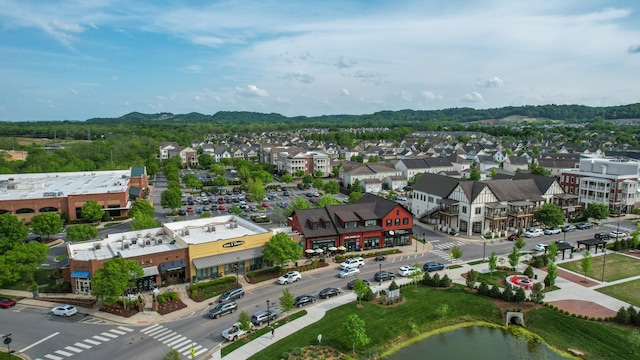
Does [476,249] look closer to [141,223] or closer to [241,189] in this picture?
[141,223]

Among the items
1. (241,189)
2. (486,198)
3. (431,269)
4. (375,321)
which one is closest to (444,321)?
(375,321)

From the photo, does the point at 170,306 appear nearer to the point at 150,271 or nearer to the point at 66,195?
the point at 150,271

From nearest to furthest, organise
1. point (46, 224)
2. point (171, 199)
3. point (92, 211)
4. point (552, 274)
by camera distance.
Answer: point (552, 274), point (46, 224), point (92, 211), point (171, 199)

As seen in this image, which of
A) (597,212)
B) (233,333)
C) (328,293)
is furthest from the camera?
(597,212)

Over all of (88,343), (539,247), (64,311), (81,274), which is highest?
(81,274)

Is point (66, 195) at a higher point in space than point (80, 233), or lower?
higher

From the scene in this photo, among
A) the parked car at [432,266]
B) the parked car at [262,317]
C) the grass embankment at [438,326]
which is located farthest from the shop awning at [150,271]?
the parked car at [432,266]

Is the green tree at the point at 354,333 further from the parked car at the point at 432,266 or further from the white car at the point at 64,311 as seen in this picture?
the white car at the point at 64,311

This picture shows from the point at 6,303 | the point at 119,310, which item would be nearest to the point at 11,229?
the point at 6,303

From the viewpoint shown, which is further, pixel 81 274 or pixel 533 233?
pixel 533 233
